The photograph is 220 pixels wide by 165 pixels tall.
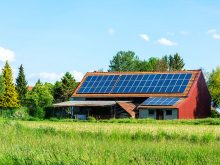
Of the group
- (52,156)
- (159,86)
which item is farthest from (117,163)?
(159,86)

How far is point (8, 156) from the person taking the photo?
1225 cm

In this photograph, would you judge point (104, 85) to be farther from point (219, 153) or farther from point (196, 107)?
point (219, 153)

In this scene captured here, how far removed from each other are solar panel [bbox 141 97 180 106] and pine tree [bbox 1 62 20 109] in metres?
30.2

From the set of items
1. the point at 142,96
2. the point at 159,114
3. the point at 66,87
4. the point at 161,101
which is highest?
the point at 66,87

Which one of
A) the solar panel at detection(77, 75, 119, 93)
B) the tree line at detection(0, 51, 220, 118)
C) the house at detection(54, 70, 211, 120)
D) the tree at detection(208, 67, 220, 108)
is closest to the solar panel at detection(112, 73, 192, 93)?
the house at detection(54, 70, 211, 120)

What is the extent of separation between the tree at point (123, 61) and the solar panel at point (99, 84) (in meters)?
53.1

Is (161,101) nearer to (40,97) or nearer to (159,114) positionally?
(159,114)

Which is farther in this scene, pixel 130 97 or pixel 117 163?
pixel 130 97

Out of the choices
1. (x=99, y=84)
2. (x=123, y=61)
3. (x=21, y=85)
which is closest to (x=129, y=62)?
(x=123, y=61)

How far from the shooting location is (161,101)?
57.6 metres

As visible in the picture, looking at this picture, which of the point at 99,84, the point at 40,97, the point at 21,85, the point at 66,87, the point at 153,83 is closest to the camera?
the point at 153,83

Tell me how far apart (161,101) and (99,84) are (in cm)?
1030

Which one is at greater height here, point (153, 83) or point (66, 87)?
point (66, 87)

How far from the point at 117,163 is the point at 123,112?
47974 millimetres
